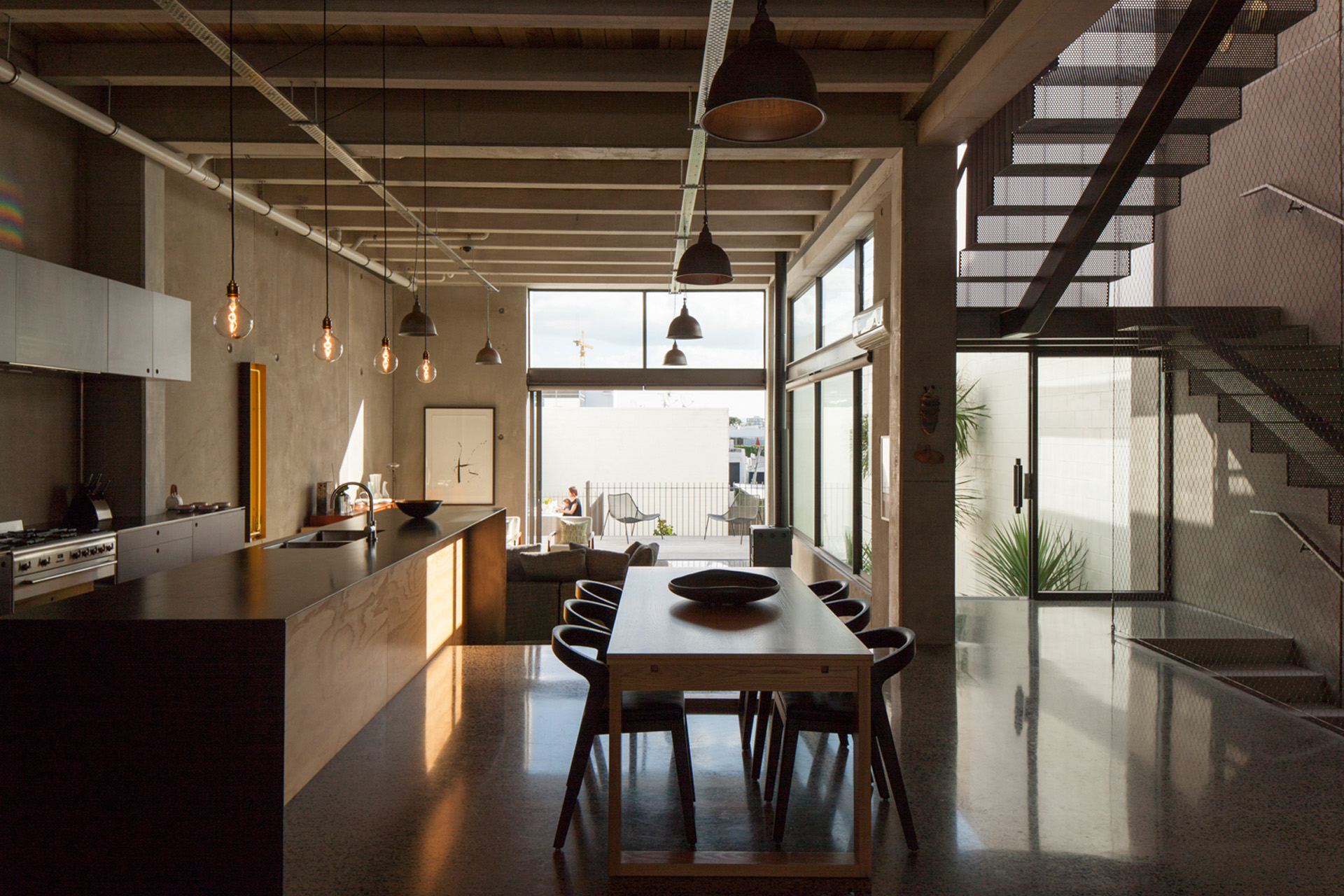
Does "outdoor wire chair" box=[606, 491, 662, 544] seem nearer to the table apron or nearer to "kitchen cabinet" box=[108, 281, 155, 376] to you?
"kitchen cabinet" box=[108, 281, 155, 376]

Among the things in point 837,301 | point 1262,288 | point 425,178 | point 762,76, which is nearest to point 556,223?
point 425,178

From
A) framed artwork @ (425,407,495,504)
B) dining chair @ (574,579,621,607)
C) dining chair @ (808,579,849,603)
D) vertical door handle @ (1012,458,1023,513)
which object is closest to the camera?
dining chair @ (808,579,849,603)

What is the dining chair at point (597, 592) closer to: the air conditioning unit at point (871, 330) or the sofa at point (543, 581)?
the sofa at point (543, 581)

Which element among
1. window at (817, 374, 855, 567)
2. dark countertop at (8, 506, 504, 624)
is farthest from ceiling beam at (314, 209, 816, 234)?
dark countertop at (8, 506, 504, 624)

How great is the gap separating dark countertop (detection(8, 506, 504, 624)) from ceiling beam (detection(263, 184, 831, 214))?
13.2 ft

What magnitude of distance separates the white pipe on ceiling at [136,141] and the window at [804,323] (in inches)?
213

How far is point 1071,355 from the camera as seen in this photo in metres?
7.11

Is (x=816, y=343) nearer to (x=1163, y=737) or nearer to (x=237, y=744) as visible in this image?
(x=1163, y=737)

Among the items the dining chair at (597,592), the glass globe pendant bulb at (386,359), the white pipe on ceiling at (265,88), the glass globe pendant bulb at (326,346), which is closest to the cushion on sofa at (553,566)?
the glass globe pendant bulb at (386,359)

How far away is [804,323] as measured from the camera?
9.89 m

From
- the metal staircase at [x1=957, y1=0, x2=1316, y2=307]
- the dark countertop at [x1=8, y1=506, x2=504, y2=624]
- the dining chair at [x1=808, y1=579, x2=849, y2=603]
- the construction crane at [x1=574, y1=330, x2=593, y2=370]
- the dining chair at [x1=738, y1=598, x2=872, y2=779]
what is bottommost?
the dining chair at [x1=738, y1=598, x2=872, y2=779]

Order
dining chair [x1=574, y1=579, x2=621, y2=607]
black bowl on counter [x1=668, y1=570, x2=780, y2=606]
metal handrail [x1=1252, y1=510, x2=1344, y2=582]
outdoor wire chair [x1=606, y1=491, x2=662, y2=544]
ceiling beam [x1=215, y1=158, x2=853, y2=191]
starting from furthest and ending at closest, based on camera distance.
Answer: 1. outdoor wire chair [x1=606, y1=491, x2=662, y2=544]
2. ceiling beam [x1=215, y1=158, x2=853, y2=191]
3. metal handrail [x1=1252, y1=510, x2=1344, y2=582]
4. dining chair [x1=574, y1=579, x2=621, y2=607]
5. black bowl on counter [x1=668, y1=570, x2=780, y2=606]

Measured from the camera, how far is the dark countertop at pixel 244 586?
97.3 inches

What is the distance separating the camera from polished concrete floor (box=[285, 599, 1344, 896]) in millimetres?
2580
